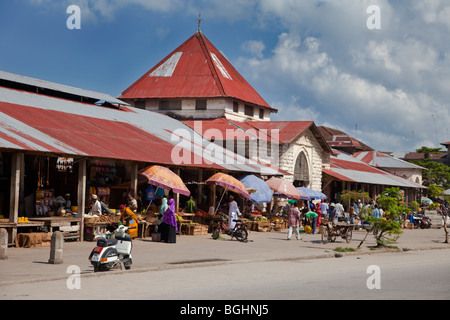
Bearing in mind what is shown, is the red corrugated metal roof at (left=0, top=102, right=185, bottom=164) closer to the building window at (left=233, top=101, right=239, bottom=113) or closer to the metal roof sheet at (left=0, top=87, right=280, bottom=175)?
the metal roof sheet at (left=0, top=87, right=280, bottom=175)

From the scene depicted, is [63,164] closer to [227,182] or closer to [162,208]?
[162,208]

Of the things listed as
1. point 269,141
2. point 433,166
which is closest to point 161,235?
point 269,141

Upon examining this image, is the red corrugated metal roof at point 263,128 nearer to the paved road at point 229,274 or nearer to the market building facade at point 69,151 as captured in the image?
the market building facade at point 69,151

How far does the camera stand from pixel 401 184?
184 ft

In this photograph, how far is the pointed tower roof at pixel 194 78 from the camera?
159 ft

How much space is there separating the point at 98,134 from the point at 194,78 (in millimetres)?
24489

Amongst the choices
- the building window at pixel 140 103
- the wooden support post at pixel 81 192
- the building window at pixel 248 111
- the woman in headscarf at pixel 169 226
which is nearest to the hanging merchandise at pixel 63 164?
the wooden support post at pixel 81 192

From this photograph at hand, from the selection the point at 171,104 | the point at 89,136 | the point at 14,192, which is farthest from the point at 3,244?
the point at 171,104

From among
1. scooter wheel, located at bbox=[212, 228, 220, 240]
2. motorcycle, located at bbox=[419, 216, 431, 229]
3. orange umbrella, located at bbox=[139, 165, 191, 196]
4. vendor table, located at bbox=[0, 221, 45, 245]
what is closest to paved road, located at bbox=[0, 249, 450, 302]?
vendor table, located at bbox=[0, 221, 45, 245]

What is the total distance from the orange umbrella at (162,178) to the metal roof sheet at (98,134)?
1.88 ft

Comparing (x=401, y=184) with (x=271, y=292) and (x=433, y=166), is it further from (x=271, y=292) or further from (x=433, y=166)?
(x=271, y=292)

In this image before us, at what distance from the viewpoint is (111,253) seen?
14.1 meters

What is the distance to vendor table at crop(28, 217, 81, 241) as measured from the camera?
21.0 m
